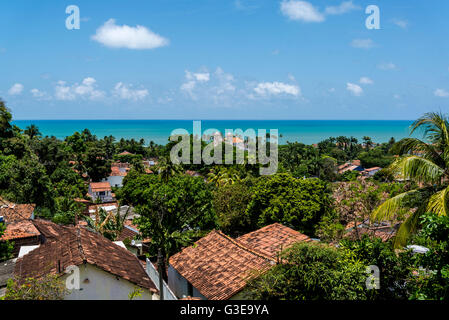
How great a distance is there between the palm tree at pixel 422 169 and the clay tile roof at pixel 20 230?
18.2m

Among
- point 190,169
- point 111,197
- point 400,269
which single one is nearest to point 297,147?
point 190,169

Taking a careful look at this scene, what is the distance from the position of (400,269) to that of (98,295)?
9.28m

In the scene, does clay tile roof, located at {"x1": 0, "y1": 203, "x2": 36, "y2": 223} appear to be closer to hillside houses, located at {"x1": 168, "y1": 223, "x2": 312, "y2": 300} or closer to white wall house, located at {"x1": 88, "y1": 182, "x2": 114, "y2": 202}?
hillside houses, located at {"x1": 168, "y1": 223, "x2": 312, "y2": 300}

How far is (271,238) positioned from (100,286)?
9.65 metres

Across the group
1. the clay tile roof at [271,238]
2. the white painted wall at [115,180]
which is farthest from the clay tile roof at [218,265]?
the white painted wall at [115,180]

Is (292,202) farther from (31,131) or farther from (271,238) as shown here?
(31,131)

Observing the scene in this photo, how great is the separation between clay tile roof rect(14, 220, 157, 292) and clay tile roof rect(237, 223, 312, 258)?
6.04 metres

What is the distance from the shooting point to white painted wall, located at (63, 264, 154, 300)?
1143 cm

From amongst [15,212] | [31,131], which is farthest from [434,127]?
[31,131]

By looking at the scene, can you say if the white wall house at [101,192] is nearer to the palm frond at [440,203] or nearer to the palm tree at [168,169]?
the palm tree at [168,169]

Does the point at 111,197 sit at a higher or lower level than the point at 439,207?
lower

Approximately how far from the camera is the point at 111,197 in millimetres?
59469

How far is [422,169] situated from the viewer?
910cm
